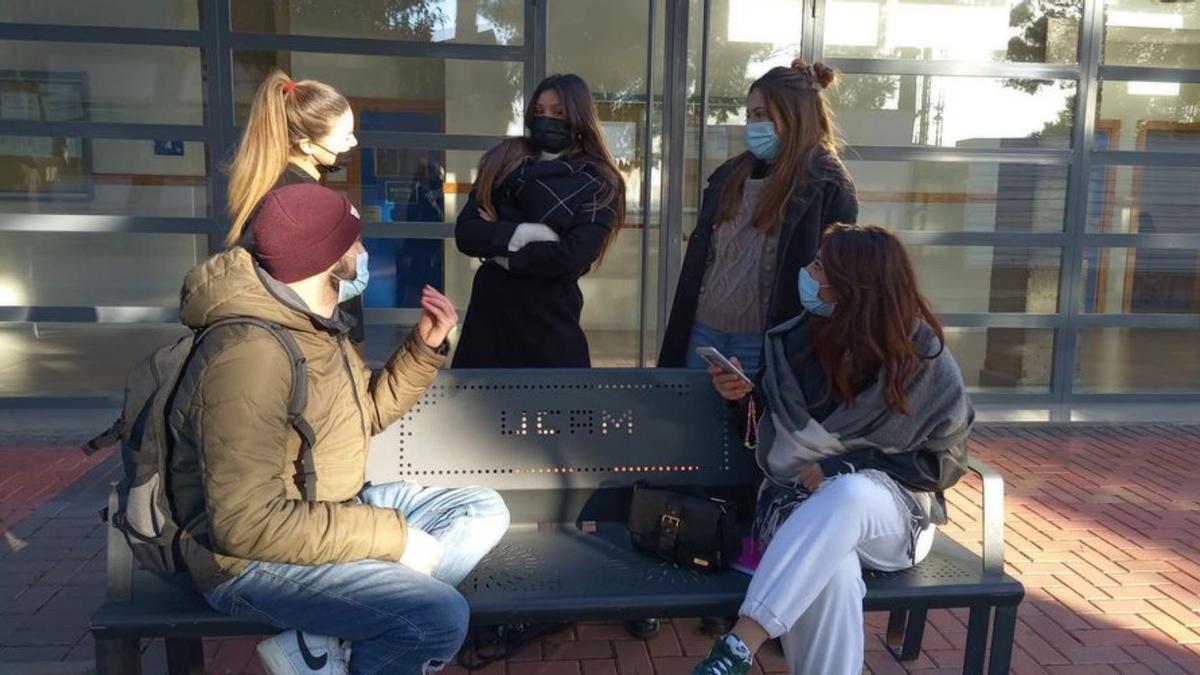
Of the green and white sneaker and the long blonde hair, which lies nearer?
the green and white sneaker

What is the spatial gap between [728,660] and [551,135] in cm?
164

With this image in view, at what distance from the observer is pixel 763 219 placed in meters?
3.21

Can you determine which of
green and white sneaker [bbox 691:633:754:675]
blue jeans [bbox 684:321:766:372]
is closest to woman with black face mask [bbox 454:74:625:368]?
blue jeans [bbox 684:321:766:372]

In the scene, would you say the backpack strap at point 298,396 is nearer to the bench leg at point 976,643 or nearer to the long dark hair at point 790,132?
the long dark hair at point 790,132

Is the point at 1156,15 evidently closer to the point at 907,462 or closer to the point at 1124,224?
the point at 1124,224

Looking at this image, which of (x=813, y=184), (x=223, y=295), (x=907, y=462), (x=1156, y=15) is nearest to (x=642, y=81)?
(x=1156, y=15)

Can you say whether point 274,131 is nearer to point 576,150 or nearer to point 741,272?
point 576,150

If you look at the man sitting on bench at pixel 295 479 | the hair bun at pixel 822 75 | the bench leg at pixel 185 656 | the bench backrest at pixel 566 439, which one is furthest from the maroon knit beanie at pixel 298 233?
the hair bun at pixel 822 75

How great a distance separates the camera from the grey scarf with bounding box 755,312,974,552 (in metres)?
2.75

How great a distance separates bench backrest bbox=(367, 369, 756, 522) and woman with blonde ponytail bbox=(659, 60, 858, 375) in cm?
27

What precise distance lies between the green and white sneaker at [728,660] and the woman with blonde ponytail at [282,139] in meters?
1.27

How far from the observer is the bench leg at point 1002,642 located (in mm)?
2791

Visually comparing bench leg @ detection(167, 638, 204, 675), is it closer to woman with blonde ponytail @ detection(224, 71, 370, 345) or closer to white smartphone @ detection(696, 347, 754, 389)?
woman with blonde ponytail @ detection(224, 71, 370, 345)

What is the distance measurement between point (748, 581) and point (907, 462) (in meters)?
0.53
